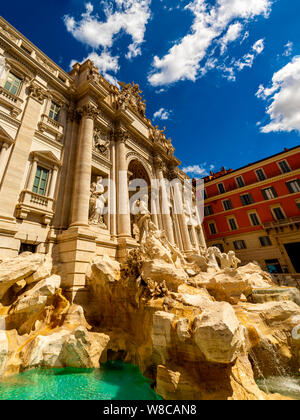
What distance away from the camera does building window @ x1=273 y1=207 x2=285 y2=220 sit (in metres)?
20.1

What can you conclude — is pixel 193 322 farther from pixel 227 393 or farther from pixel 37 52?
pixel 37 52

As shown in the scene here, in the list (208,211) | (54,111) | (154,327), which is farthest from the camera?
(208,211)

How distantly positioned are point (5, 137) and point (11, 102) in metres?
1.92

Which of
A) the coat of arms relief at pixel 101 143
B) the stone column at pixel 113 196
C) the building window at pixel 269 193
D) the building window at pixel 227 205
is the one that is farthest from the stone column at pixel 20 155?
the building window at pixel 269 193

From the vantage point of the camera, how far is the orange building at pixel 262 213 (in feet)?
62.3

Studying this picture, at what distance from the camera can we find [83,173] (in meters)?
9.38

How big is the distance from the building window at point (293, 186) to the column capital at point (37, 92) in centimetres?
2363

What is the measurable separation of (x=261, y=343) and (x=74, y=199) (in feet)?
28.4

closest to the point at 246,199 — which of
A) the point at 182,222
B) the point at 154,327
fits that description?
the point at 182,222

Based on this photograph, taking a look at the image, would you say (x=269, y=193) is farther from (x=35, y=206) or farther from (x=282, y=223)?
(x=35, y=206)

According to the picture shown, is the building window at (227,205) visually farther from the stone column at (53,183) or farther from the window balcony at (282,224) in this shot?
the stone column at (53,183)

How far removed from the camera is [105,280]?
22.1 feet

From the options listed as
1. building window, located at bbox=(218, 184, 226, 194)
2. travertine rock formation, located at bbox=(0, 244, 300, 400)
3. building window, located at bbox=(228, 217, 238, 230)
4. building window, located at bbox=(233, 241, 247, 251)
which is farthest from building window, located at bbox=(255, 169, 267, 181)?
travertine rock formation, located at bbox=(0, 244, 300, 400)

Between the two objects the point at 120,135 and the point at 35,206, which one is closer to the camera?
the point at 35,206
